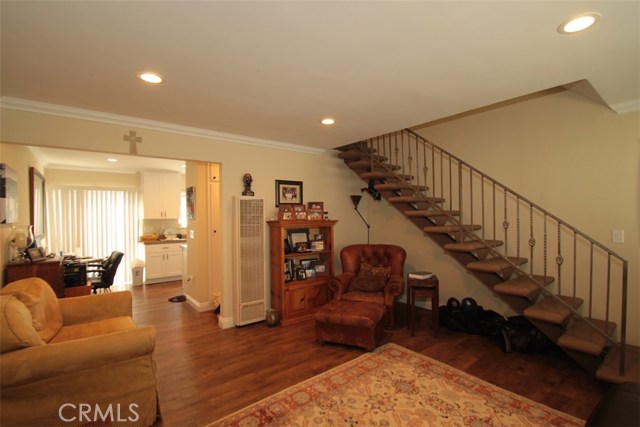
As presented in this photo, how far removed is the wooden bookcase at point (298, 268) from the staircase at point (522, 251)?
118 centimetres

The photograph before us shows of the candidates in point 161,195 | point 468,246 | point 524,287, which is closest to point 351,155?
point 468,246

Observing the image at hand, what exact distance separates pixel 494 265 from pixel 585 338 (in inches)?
36.2

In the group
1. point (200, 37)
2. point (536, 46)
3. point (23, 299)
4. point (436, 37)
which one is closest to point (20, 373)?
point (23, 299)

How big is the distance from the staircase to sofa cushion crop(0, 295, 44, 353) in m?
3.73

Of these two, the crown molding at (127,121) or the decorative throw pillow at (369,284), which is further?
the decorative throw pillow at (369,284)

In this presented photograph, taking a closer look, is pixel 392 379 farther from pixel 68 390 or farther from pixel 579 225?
pixel 579 225

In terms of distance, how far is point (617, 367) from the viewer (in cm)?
243

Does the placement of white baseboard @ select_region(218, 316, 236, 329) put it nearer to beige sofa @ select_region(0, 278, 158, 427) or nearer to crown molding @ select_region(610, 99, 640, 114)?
beige sofa @ select_region(0, 278, 158, 427)

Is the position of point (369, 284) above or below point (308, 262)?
below

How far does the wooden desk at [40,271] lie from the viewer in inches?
133

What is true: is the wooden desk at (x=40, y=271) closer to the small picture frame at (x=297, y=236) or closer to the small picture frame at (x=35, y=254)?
the small picture frame at (x=35, y=254)

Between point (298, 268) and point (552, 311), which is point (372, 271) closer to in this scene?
point (298, 268)

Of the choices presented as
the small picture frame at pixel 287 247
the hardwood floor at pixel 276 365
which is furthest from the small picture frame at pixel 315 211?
the hardwood floor at pixel 276 365

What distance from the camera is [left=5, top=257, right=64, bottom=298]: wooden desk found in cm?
338
